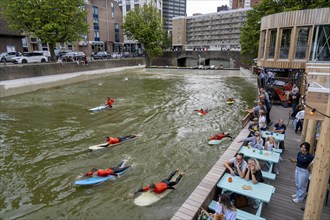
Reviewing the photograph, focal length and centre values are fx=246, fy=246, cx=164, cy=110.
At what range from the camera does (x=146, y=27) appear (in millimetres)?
57125

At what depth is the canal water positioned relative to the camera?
928cm

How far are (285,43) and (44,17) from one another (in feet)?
100

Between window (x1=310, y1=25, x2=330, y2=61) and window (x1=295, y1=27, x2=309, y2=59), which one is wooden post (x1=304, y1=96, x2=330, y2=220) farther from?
window (x1=295, y1=27, x2=309, y2=59)

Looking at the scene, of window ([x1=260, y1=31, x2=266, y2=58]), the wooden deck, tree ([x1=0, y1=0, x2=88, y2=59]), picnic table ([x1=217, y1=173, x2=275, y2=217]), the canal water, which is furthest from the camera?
tree ([x1=0, y1=0, x2=88, y2=59])

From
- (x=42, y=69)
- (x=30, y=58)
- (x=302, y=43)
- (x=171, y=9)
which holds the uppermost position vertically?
(x=171, y=9)

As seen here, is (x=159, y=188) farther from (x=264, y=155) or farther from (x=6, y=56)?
(x=6, y=56)

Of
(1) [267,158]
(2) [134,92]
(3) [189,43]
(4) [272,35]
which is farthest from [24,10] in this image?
(3) [189,43]

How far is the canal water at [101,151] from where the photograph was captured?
9.28m

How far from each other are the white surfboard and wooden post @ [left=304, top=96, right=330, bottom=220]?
17.5ft

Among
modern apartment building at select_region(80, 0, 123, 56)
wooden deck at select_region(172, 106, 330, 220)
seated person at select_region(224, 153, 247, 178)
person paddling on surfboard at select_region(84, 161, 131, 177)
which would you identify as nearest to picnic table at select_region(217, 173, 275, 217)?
seated person at select_region(224, 153, 247, 178)

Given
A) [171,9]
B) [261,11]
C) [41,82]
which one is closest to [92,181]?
[41,82]

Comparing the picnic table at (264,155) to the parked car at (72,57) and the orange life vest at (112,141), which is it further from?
the parked car at (72,57)

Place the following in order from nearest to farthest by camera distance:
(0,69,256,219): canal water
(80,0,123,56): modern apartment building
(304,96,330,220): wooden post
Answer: (304,96,330,220): wooden post, (0,69,256,219): canal water, (80,0,123,56): modern apartment building

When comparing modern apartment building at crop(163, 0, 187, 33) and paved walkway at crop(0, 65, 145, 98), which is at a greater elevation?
modern apartment building at crop(163, 0, 187, 33)
